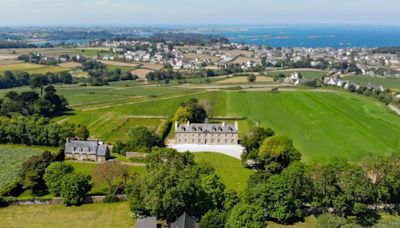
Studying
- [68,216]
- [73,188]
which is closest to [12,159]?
[73,188]

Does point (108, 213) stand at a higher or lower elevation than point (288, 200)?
lower

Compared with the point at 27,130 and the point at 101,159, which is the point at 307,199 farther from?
the point at 27,130

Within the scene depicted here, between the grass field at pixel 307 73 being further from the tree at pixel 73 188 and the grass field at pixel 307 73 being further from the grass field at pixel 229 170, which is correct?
the tree at pixel 73 188

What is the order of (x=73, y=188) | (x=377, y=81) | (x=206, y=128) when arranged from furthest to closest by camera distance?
(x=377, y=81) → (x=206, y=128) → (x=73, y=188)

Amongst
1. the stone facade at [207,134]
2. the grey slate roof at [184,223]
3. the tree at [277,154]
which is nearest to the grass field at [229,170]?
the tree at [277,154]

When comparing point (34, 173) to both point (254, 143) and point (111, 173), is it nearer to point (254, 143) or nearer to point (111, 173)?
point (111, 173)

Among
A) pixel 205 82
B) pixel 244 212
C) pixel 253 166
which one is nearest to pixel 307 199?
pixel 244 212
